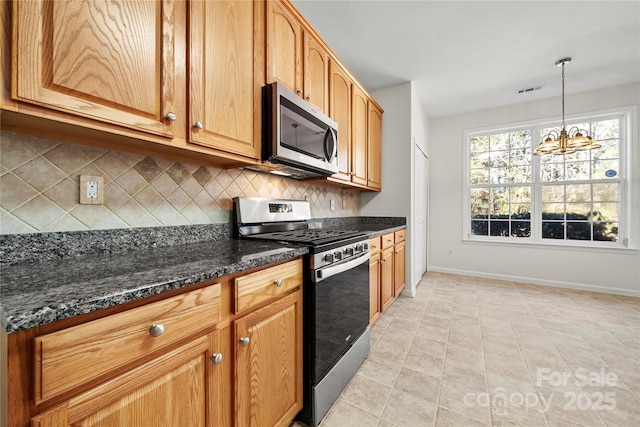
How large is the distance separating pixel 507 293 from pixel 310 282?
3291mm

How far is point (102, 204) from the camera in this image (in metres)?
1.06

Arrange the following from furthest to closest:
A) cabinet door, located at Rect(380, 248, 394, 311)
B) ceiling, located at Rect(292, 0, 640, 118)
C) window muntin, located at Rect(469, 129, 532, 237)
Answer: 1. window muntin, located at Rect(469, 129, 532, 237)
2. cabinet door, located at Rect(380, 248, 394, 311)
3. ceiling, located at Rect(292, 0, 640, 118)

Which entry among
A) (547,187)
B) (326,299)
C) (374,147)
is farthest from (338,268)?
(547,187)

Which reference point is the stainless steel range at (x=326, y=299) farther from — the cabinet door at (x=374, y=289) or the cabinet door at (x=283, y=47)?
the cabinet door at (x=283, y=47)

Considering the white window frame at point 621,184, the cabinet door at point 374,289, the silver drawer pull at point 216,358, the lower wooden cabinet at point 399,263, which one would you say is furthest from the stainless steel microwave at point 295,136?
the white window frame at point 621,184

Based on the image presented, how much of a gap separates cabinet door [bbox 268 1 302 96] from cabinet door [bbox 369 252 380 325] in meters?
1.46

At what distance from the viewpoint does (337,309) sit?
1.43m

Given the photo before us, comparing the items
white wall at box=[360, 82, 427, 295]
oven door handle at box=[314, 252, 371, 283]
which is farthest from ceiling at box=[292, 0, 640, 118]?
oven door handle at box=[314, 252, 371, 283]

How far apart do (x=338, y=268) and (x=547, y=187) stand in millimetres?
4019

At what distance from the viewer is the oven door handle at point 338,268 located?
126 centimetres

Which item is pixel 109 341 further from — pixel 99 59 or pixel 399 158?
pixel 399 158

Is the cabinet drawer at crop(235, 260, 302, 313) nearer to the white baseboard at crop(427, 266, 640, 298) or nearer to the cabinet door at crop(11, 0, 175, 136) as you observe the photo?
the cabinet door at crop(11, 0, 175, 136)

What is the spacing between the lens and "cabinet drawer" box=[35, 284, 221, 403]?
0.50 m

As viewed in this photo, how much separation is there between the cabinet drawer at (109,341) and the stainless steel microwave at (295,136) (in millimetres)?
897
